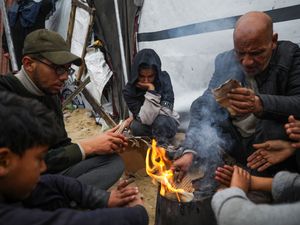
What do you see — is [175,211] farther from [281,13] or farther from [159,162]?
[281,13]

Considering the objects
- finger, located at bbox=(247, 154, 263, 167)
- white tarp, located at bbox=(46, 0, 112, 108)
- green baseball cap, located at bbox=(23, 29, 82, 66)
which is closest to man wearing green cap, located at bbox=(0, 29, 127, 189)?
green baseball cap, located at bbox=(23, 29, 82, 66)

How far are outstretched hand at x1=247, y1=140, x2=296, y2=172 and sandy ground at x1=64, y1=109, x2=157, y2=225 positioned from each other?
1.27 meters

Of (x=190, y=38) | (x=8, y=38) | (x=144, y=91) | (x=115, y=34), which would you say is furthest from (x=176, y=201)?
(x=8, y=38)

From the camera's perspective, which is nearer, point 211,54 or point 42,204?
point 42,204

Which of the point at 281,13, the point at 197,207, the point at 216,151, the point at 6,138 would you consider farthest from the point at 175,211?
the point at 281,13

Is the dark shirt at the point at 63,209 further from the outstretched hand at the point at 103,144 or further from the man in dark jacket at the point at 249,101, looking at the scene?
the man in dark jacket at the point at 249,101

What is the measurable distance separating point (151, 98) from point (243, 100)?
188cm

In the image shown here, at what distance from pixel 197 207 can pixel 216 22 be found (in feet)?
8.19

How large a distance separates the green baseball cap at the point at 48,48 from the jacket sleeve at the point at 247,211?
67.7 inches

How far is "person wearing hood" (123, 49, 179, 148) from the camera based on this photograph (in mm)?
4160

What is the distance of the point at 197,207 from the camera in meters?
2.38

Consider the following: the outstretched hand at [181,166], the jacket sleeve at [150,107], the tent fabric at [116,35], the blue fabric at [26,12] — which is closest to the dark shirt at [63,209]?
the outstretched hand at [181,166]

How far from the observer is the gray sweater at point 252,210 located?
150 cm

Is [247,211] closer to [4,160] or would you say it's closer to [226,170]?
[226,170]
